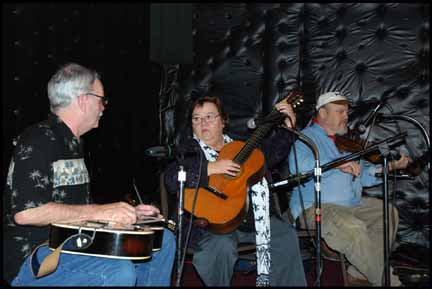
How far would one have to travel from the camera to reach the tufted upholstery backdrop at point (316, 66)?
4.35m

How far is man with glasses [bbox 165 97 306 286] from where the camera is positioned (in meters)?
3.18

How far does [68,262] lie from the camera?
2.31 metres

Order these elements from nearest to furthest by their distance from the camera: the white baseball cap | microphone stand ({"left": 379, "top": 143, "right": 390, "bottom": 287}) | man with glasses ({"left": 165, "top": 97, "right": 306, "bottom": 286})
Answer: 1. microphone stand ({"left": 379, "top": 143, "right": 390, "bottom": 287})
2. man with glasses ({"left": 165, "top": 97, "right": 306, "bottom": 286})
3. the white baseball cap

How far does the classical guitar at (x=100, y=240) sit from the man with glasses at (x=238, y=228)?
895mm

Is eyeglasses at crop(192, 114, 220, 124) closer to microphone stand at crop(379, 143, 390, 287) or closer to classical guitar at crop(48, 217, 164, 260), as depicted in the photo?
microphone stand at crop(379, 143, 390, 287)

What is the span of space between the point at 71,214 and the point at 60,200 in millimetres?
140

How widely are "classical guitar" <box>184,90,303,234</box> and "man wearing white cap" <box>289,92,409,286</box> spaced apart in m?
0.31

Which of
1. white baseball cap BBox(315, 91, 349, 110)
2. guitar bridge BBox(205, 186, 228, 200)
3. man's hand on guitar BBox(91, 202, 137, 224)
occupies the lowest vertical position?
guitar bridge BBox(205, 186, 228, 200)

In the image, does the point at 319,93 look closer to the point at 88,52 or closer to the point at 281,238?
the point at 281,238

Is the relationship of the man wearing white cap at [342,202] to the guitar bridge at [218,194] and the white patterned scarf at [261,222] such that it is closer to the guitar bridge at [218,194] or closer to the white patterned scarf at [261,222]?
the white patterned scarf at [261,222]

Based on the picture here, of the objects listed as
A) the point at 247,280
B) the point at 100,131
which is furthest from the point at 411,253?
the point at 100,131

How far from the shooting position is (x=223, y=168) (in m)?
3.43

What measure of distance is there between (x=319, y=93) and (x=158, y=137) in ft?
5.01

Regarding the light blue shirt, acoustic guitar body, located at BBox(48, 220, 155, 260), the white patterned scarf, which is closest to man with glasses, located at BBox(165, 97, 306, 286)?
the white patterned scarf
